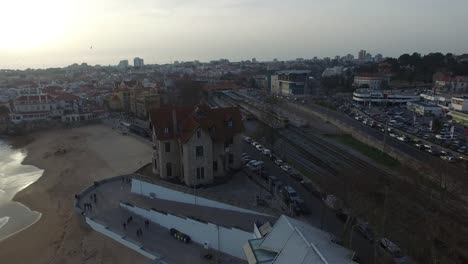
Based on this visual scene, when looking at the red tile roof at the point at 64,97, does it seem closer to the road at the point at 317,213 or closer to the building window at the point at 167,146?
the road at the point at 317,213

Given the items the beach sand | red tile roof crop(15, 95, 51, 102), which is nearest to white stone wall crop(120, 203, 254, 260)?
A: the beach sand

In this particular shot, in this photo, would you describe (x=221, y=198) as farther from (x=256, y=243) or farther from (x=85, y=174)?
(x=85, y=174)

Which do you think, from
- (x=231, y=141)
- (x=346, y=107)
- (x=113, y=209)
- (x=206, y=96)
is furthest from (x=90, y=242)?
(x=206, y=96)

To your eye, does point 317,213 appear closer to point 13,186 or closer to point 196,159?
point 196,159

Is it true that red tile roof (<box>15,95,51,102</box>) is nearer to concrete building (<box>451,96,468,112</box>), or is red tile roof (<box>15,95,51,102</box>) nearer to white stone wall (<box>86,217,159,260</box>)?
white stone wall (<box>86,217,159,260</box>)

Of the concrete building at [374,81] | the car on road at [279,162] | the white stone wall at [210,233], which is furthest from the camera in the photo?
the concrete building at [374,81]

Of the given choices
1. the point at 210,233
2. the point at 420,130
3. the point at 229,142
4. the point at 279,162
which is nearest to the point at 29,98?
the point at 229,142

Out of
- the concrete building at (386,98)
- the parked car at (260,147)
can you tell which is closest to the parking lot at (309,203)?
the parked car at (260,147)
